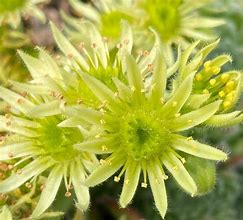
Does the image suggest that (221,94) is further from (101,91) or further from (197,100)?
(101,91)

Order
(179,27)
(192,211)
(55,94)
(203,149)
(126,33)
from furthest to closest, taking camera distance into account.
→ (192,211) → (179,27) → (126,33) → (55,94) → (203,149)

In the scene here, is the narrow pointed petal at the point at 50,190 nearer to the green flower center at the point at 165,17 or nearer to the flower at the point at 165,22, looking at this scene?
the flower at the point at 165,22

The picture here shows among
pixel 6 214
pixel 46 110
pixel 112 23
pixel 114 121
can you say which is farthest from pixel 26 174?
pixel 112 23

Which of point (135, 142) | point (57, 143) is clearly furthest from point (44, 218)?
point (135, 142)

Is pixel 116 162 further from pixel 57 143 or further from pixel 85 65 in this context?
pixel 85 65

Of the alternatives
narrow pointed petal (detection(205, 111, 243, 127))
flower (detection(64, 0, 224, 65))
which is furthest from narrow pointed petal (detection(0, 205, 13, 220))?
flower (detection(64, 0, 224, 65))

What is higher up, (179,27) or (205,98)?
(205,98)
